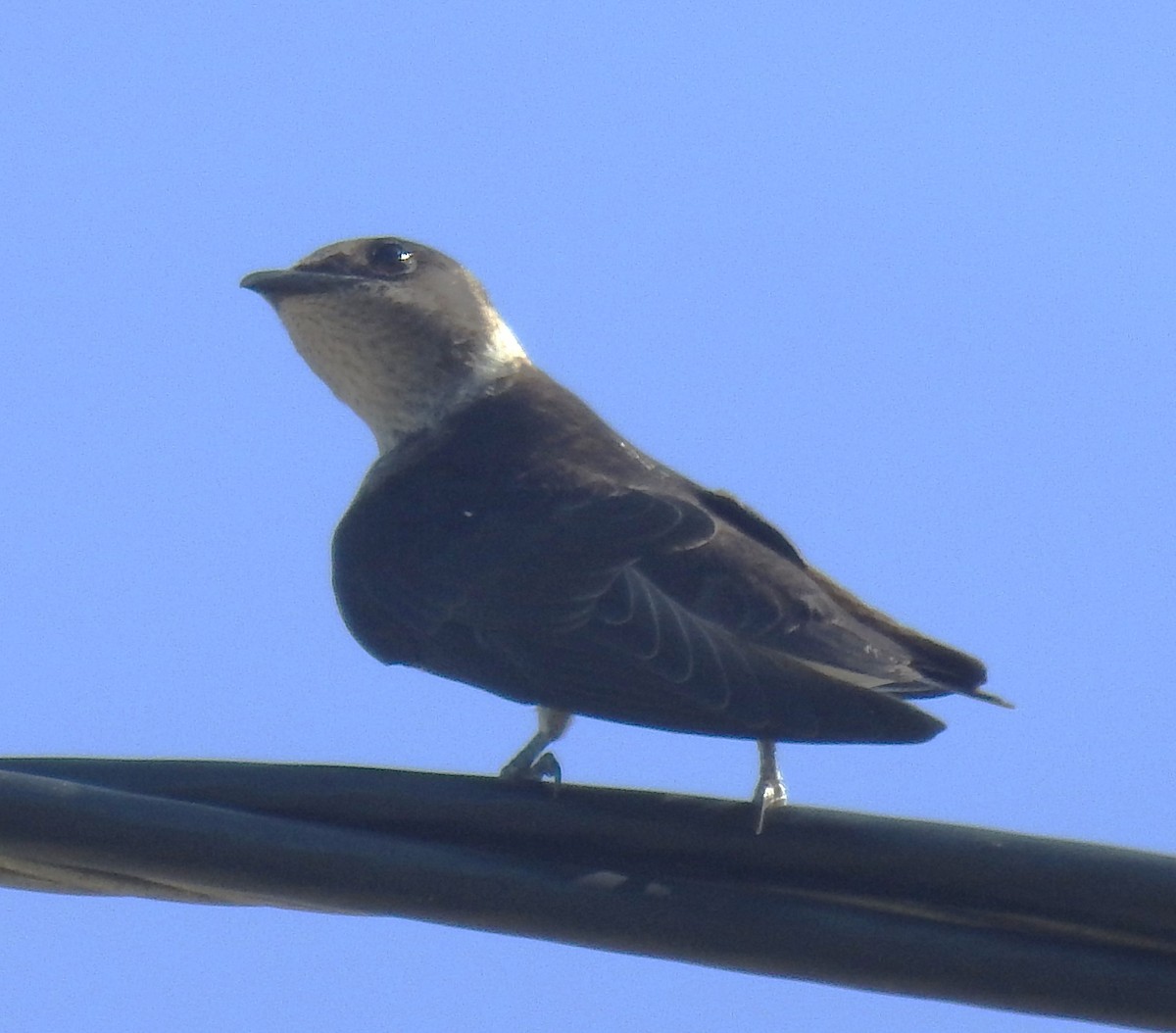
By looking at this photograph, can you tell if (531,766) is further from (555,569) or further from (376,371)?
(376,371)

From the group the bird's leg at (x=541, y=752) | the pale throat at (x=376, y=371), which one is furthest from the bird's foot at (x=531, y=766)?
the pale throat at (x=376, y=371)

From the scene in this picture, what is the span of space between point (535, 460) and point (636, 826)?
2.39m

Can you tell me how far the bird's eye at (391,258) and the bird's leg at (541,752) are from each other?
237cm

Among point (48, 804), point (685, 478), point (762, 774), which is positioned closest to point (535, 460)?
point (685, 478)

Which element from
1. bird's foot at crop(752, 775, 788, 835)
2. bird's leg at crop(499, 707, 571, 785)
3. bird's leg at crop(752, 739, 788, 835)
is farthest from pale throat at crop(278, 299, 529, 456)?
bird's foot at crop(752, 775, 788, 835)

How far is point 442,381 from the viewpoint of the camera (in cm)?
661

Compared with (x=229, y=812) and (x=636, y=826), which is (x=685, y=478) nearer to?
(x=636, y=826)

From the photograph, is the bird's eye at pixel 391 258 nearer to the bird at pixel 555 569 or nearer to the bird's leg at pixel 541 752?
the bird at pixel 555 569

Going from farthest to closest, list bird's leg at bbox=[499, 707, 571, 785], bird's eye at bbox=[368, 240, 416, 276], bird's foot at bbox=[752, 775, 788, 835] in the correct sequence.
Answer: bird's eye at bbox=[368, 240, 416, 276]
bird's leg at bbox=[499, 707, 571, 785]
bird's foot at bbox=[752, 775, 788, 835]

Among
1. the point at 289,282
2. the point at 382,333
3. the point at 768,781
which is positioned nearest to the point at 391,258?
the point at 382,333

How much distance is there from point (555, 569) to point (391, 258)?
2336mm

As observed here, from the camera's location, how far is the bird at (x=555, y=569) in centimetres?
402

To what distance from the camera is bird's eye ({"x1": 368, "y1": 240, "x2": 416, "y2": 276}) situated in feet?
21.8

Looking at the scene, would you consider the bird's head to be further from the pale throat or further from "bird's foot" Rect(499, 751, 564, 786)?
"bird's foot" Rect(499, 751, 564, 786)
